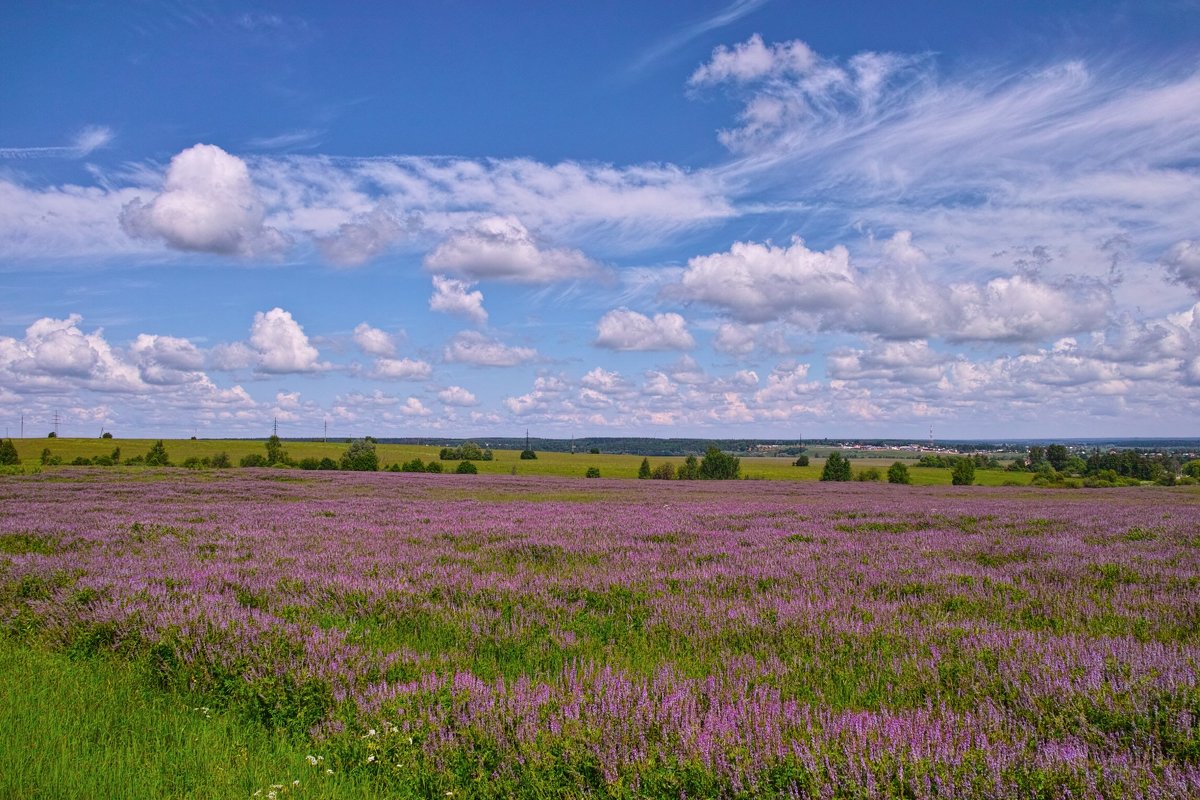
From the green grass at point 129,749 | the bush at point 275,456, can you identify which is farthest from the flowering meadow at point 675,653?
the bush at point 275,456

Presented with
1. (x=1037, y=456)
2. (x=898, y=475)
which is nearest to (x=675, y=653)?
(x=898, y=475)

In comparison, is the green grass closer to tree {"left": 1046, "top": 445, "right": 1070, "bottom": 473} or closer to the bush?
the bush

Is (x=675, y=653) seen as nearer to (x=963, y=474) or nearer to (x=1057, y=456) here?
(x=963, y=474)

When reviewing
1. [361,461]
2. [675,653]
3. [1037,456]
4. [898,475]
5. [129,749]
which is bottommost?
[898,475]

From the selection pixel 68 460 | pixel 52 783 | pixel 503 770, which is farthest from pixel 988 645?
pixel 68 460

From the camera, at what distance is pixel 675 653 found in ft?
17.6

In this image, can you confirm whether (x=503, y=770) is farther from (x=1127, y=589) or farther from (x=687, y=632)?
(x=1127, y=589)

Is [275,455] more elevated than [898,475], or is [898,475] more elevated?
[275,455]

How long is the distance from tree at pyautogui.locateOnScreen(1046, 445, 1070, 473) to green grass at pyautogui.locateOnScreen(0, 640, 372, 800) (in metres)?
134

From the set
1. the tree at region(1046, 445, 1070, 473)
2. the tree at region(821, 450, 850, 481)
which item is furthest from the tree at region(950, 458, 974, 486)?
the tree at region(1046, 445, 1070, 473)

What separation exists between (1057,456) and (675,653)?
457ft

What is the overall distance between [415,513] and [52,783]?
14480mm

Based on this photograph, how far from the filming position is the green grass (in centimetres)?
347

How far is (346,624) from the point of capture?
6.41 meters
